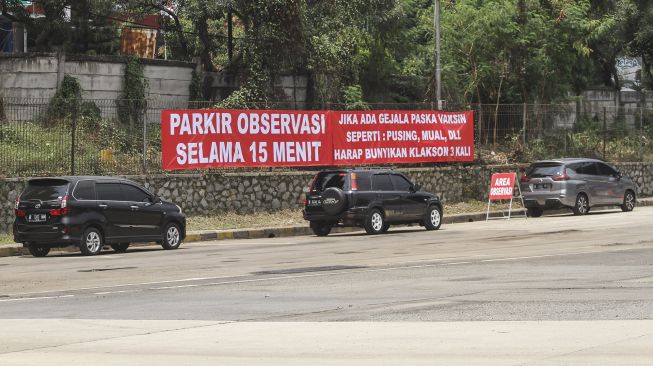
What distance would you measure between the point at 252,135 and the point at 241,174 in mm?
1230

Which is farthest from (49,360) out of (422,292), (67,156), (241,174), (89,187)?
(241,174)

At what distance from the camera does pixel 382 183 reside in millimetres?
28875

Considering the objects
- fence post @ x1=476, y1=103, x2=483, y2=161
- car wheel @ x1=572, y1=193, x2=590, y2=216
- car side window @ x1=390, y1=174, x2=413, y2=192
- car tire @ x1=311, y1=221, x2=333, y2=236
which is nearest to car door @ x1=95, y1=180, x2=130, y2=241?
car tire @ x1=311, y1=221, x2=333, y2=236

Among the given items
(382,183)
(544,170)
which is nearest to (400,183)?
(382,183)

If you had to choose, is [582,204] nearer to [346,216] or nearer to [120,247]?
[346,216]

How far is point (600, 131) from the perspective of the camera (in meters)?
43.2

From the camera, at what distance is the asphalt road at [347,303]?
9.84 m

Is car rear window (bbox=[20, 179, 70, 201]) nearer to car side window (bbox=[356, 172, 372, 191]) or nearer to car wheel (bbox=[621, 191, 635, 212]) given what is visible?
car side window (bbox=[356, 172, 372, 191])

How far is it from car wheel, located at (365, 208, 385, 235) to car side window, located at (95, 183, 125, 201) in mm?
6912

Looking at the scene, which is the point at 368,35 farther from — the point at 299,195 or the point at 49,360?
the point at 49,360

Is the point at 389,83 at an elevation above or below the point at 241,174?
above

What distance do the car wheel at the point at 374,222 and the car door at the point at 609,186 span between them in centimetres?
1009

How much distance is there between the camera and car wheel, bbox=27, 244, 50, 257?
76.5ft

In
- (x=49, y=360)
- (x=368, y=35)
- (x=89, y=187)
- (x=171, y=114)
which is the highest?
(x=368, y=35)
